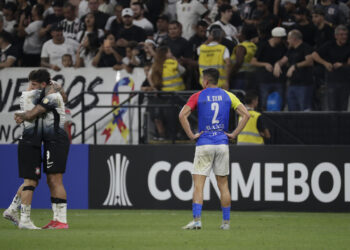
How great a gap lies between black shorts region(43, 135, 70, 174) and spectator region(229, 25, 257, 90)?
241 inches

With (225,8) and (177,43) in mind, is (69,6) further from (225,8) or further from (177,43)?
(225,8)

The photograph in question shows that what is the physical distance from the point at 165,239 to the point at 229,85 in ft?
24.2

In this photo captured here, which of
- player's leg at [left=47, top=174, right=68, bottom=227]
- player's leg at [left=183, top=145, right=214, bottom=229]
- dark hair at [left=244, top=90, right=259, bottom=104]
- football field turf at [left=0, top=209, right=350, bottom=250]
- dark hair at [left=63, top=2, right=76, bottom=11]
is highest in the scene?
dark hair at [left=63, top=2, right=76, bottom=11]

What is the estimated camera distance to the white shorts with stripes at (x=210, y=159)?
11719mm

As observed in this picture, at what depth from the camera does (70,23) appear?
20312 mm

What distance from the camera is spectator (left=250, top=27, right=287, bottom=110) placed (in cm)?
1666

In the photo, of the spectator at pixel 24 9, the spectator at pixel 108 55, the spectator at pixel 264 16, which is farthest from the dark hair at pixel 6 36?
the spectator at pixel 264 16

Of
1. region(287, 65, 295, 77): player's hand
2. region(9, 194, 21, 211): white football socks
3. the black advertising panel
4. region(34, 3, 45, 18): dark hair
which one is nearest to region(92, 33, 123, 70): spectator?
region(34, 3, 45, 18): dark hair

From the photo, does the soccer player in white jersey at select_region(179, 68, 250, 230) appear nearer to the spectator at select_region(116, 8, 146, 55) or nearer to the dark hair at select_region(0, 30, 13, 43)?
the spectator at select_region(116, 8, 146, 55)

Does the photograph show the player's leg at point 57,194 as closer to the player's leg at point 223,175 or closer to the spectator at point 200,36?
the player's leg at point 223,175

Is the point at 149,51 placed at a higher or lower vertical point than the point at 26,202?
higher

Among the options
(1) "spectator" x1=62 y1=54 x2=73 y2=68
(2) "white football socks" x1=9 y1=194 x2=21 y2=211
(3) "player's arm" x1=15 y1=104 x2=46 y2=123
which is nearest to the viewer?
(3) "player's arm" x1=15 y1=104 x2=46 y2=123

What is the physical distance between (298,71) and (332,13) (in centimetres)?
233

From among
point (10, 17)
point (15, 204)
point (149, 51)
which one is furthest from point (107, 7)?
point (15, 204)
